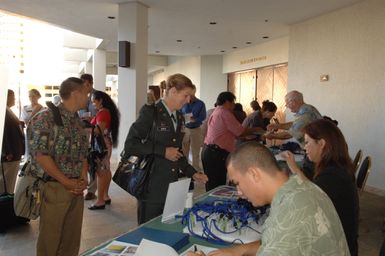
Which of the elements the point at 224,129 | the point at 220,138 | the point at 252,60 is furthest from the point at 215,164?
the point at 252,60

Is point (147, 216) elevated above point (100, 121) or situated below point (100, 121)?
below

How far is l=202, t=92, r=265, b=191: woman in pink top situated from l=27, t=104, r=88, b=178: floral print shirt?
1.83 meters

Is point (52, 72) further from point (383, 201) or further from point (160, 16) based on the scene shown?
point (383, 201)

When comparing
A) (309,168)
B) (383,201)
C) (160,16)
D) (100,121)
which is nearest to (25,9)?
(160,16)

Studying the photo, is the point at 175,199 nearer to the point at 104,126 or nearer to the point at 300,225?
the point at 300,225

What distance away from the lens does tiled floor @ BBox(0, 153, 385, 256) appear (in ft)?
10.7

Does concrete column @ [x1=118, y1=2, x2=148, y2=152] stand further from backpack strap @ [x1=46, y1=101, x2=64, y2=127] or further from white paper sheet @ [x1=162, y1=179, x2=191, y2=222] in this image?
white paper sheet @ [x1=162, y1=179, x2=191, y2=222]

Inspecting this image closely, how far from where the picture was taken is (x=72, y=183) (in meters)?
2.18

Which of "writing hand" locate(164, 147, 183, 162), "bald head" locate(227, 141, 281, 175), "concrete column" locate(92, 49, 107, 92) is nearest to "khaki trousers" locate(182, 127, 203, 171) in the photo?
"writing hand" locate(164, 147, 183, 162)

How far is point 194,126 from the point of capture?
5.99m

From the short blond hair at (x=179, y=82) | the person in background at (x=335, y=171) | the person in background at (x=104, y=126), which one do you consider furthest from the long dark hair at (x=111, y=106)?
the person in background at (x=335, y=171)

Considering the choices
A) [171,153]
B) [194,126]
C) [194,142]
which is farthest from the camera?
[194,142]

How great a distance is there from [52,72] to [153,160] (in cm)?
1942

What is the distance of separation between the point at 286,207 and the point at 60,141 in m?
1.60
